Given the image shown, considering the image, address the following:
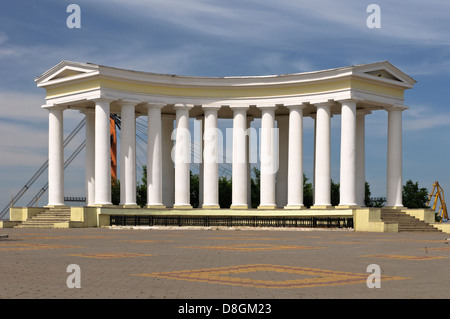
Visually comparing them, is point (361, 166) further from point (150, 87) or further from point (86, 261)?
point (86, 261)

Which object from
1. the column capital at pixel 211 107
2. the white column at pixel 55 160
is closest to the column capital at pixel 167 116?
the column capital at pixel 211 107

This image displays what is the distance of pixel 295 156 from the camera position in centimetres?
7225

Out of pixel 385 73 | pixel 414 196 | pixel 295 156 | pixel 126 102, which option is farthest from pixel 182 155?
pixel 414 196

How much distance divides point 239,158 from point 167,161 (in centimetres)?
1077

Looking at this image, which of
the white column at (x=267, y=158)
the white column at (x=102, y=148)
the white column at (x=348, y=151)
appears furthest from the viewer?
the white column at (x=267, y=158)

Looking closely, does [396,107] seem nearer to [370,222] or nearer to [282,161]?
[282,161]

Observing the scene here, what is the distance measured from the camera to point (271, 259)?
25.8m

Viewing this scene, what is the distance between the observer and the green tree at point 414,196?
107 m

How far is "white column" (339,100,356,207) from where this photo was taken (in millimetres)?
67625

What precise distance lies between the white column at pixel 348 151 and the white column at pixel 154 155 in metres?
18.6

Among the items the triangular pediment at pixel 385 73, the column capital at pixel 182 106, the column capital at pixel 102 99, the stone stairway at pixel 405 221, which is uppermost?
the triangular pediment at pixel 385 73

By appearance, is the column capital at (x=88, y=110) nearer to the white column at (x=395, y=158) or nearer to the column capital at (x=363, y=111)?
the column capital at (x=363, y=111)
